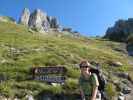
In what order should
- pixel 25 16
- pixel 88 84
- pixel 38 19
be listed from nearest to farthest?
pixel 88 84 → pixel 38 19 → pixel 25 16

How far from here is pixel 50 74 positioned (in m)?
24.0

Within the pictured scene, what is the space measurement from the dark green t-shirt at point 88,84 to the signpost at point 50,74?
1175cm

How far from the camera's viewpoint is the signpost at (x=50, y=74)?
932 inches

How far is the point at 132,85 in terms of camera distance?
87.9 ft

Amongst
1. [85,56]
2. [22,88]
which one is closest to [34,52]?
[85,56]

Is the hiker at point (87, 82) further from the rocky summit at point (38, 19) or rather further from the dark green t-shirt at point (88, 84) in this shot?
the rocky summit at point (38, 19)

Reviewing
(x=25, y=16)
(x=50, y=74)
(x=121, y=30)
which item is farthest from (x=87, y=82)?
(x=25, y=16)

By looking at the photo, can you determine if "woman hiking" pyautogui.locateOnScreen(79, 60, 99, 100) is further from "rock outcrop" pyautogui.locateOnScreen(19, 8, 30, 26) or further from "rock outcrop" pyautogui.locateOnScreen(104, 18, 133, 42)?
"rock outcrop" pyautogui.locateOnScreen(19, 8, 30, 26)

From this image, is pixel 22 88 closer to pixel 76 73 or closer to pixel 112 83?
pixel 76 73

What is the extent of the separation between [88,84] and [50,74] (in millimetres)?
12688

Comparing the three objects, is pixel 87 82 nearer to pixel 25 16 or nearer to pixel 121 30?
pixel 121 30

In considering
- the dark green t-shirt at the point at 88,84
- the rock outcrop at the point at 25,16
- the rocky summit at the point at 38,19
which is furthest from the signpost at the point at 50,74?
the rock outcrop at the point at 25,16

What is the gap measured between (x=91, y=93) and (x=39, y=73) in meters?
13.0

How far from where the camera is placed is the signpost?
932 inches
